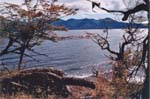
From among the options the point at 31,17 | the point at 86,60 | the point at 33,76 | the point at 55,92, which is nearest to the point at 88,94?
the point at 55,92

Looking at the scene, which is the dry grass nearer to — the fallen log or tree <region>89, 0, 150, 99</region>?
the fallen log

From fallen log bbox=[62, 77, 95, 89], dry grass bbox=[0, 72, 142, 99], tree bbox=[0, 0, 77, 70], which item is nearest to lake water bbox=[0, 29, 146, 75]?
tree bbox=[0, 0, 77, 70]

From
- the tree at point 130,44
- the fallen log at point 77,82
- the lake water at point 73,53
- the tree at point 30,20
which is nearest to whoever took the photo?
the tree at point 130,44

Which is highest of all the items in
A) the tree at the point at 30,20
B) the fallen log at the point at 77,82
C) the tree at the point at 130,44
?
the tree at the point at 30,20

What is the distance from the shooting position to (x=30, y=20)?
280 inches

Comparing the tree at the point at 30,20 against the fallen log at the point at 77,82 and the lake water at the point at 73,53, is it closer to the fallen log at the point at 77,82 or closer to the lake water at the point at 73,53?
the lake water at the point at 73,53

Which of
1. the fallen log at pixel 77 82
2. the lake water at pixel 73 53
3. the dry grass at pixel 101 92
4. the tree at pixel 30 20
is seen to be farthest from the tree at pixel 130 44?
the tree at pixel 30 20

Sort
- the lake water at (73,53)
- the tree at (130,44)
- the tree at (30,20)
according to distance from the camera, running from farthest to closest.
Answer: the lake water at (73,53) < the tree at (30,20) < the tree at (130,44)

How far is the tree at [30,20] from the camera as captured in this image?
23.3 ft

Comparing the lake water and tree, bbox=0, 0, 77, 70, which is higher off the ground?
tree, bbox=0, 0, 77, 70

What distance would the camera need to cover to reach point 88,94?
7199mm

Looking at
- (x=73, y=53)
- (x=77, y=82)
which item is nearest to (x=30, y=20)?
(x=77, y=82)

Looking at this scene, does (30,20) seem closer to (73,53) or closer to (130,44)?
(130,44)

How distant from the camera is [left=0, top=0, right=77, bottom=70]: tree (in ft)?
23.3
